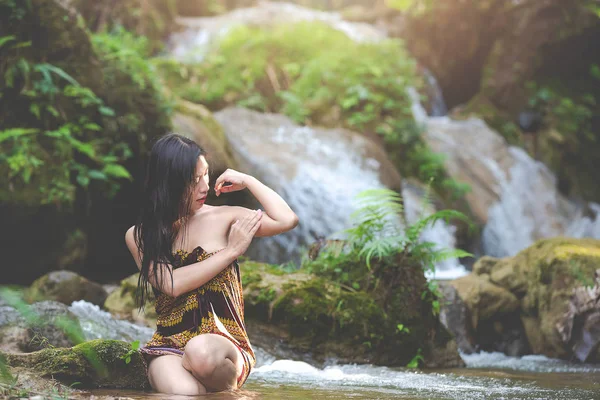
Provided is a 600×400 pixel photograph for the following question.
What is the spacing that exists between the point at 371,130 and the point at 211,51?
5.17 meters

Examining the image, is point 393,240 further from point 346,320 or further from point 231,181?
point 231,181

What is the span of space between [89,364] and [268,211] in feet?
4.37

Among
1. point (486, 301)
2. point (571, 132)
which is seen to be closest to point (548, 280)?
point (486, 301)

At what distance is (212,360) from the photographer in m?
3.10

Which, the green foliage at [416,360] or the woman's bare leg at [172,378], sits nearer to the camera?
the woman's bare leg at [172,378]

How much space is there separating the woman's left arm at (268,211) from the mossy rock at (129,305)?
10.4ft

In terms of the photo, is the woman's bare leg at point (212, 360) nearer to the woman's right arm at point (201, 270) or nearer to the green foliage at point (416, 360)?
the woman's right arm at point (201, 270)

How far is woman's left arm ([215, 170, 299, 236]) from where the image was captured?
3513 millimetres

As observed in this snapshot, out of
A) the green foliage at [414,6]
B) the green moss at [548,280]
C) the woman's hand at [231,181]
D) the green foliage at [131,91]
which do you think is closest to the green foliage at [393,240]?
the green moss at [548,280]

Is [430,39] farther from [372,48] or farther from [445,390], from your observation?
[445,390]

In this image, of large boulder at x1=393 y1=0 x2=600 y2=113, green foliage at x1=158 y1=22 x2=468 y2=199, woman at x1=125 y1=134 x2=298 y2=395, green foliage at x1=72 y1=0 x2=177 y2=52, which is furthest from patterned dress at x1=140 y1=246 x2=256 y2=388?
large boulder at x1=393 y1=0 x2=600 y2=113

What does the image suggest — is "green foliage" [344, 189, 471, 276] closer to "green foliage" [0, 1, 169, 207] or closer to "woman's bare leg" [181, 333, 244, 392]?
"woman's bare leg" [181, 333, 244, 392]

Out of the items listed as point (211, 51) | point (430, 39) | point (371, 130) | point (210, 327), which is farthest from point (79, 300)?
point (430, 39)

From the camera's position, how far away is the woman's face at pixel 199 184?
344 centimetres
